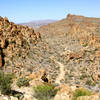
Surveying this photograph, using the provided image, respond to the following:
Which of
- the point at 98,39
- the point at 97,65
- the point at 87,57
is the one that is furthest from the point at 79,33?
the point at 97,65

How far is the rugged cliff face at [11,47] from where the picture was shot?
Result: 27816 mm

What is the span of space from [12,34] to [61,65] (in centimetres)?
1139

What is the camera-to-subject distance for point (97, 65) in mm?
36438

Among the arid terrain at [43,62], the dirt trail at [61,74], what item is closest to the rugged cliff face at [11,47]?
the arid terrain at [43,62]

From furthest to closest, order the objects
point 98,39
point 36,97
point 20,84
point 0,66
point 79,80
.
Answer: point 98,39 → point 79,80 → point 0,66 → point 20,84 → point 36,97

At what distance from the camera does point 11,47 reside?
32094 millimetres

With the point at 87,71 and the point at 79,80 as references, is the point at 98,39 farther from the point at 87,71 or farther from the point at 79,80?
the point at 79,80

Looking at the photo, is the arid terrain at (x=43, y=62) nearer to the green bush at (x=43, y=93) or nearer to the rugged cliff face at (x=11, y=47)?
the rugged cliff face at (x=11, y=47)

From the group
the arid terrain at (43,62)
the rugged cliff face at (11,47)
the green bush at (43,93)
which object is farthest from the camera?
the rugged cliff face at (11,47)

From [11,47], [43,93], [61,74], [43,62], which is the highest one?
[11,47]

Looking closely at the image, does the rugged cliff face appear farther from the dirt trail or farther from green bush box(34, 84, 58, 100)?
green bush box(34, 84, 58, 100)

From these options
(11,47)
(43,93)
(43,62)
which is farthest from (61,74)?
(43,93)

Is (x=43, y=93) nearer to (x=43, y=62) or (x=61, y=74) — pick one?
(x=61, y=74)

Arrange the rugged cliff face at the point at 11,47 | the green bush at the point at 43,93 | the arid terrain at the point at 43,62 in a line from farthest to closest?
the rugged cliff face at the point at 11,47, the arid terrain at the point at 43,62, the green bush at the point at 43,93
